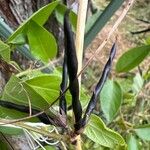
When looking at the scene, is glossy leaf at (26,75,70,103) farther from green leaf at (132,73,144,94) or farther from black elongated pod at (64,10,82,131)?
green leaf at (132,73,144,94)

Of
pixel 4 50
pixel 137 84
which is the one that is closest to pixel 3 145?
pixel 4 50

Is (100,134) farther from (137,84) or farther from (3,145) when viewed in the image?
(137,84)

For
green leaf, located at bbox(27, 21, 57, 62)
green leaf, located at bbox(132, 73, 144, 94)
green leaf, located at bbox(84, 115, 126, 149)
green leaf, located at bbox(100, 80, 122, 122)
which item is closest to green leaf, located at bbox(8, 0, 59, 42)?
green leaf, located at bbox(27, 21, 57, 62)

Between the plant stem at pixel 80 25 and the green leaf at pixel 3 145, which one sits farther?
the green leaf at pixel 3 145

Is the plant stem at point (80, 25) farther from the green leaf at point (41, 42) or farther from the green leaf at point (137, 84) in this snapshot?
the green leaf at point (137, 84)

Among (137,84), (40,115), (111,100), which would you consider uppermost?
(40,115)

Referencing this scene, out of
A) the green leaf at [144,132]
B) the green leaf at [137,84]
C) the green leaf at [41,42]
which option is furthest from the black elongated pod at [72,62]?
the green leaf at [137,84]

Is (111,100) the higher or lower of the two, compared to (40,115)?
lower
